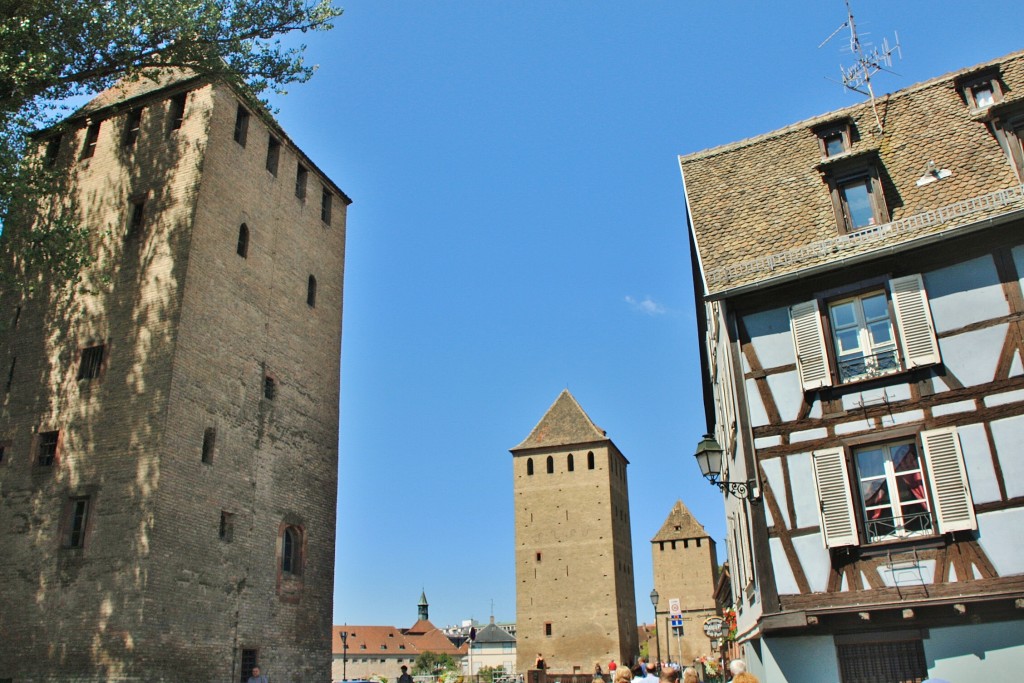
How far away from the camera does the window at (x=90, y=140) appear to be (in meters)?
22.6

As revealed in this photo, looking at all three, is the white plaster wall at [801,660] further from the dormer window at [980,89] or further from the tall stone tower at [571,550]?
the tall stone tower at [571,550]

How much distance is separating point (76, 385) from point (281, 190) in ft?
27.2

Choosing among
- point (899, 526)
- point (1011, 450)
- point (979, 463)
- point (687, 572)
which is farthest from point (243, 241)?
point (687, 572)

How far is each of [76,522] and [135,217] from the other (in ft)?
26.0

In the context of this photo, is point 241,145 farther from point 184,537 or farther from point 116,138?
point 184,537

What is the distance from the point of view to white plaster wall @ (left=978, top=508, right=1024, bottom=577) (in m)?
8.77

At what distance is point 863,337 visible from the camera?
34.6 ft

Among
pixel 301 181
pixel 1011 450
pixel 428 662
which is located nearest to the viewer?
pixel 1011 450

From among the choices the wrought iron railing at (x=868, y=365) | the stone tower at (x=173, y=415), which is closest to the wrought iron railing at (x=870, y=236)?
the wrought iron railing at (x=868, y=365)

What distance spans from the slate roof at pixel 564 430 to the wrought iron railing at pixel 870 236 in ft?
121

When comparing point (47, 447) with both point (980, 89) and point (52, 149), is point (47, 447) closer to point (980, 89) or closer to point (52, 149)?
point (52, 149)

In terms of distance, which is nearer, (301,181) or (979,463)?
(979,463)

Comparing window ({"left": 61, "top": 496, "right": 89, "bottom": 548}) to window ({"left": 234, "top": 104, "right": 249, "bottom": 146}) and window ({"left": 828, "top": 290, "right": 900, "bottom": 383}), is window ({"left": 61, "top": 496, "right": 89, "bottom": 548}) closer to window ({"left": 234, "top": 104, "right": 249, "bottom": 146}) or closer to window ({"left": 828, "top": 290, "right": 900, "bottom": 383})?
window ({"left": 234, "top": 104, "right": 249, "bottom": 146})

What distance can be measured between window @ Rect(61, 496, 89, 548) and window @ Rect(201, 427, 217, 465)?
8.50 ft
